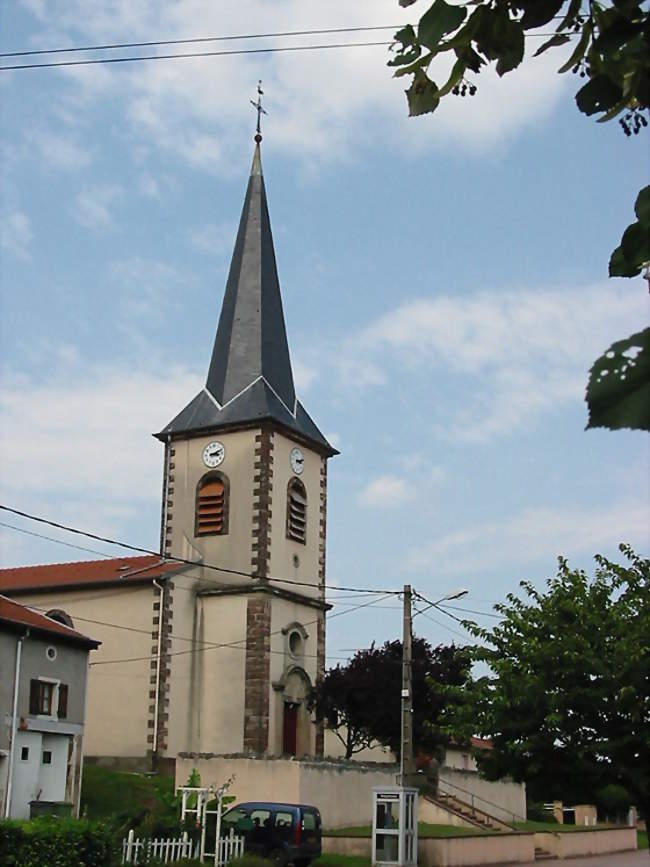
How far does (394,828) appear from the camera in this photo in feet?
84.9

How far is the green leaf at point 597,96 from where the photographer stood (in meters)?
2.95

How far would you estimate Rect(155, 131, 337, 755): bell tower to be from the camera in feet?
125

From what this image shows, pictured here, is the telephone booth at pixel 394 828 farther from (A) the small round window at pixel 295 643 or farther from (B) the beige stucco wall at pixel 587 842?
(A) the small round window at pixel 295 643

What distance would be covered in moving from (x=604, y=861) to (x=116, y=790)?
14172 millimetres

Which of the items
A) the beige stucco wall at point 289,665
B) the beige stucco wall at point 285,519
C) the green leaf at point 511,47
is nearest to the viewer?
the green leaf at point 511,47

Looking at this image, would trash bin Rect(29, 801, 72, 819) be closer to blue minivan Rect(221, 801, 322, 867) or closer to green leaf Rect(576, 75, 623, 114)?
blue minivan Rect(221, 801, 322, 867)

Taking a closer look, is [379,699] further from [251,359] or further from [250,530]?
[251,359]

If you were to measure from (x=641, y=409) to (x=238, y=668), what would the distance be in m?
37.0

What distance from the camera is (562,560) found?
2003 centimetres

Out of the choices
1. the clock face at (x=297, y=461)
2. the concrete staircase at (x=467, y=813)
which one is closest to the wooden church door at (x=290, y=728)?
the concrete staircase at (x=467, y=813)

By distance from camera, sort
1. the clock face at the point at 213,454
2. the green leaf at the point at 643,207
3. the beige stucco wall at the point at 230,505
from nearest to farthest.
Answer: the green leaf at the point at 643,207 → the beige stucco wall at the point at 230,505 → the clock face at the point at 213,454

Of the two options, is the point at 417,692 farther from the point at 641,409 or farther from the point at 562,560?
the point at 641,409

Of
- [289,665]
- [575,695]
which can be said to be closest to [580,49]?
[575,695]

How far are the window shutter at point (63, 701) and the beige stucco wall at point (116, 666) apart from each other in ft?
23.4
